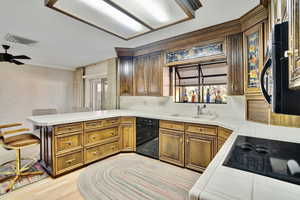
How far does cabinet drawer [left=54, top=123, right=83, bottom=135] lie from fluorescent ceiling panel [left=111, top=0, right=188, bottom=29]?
6.38 feet

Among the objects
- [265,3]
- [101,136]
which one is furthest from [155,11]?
[101,136]

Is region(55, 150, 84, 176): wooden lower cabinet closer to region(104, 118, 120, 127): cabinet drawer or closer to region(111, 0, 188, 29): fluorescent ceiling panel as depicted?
region(104, 118, 120, 127): cabinet drawer

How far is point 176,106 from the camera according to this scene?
324 cm

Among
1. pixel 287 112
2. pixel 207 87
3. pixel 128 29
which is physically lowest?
pixel 287 112

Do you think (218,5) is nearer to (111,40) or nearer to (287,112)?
(287,112)

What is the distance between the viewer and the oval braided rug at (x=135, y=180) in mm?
1829

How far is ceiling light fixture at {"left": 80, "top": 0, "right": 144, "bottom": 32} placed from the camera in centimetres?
163

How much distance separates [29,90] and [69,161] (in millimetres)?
3863

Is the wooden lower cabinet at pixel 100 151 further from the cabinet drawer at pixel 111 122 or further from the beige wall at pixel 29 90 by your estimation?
the beige wall at pixel 29 90

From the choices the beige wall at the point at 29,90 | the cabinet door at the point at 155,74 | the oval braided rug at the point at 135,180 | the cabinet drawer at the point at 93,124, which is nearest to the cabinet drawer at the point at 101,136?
the cabinet drawer at the point at 93,124

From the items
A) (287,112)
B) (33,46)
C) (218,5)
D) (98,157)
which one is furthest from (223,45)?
(33,46)

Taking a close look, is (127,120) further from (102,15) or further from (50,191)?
(102,15)

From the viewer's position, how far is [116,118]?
10.2 feet

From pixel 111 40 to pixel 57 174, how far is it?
8.55ft
